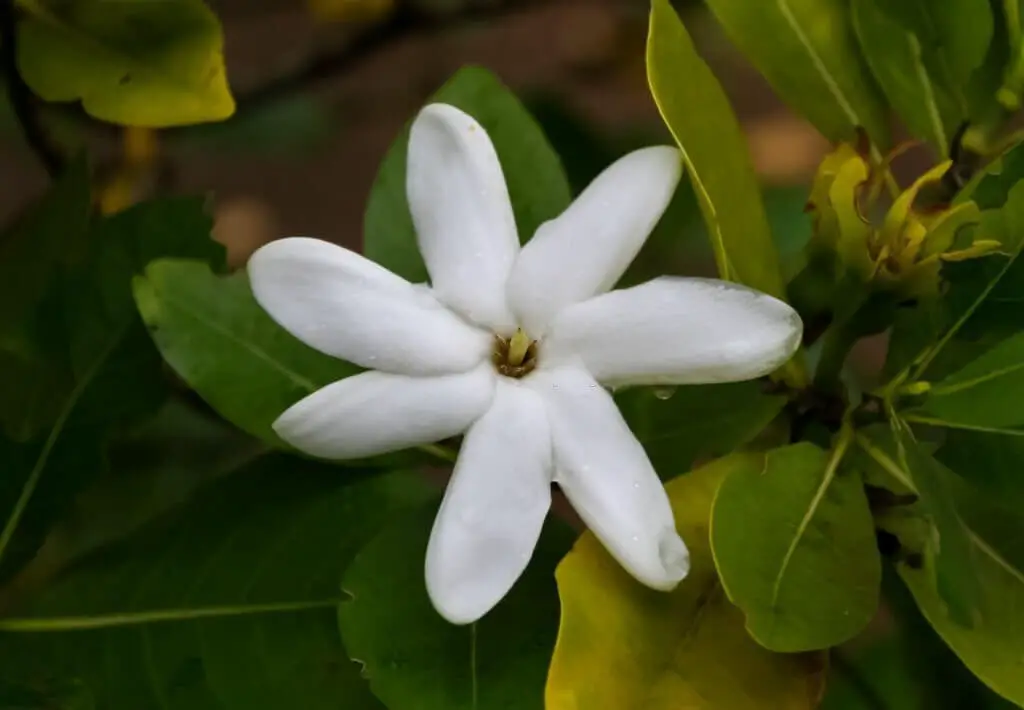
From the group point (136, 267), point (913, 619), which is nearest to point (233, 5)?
point (136, 267)

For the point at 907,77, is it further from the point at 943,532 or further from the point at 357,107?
the point at 357,107

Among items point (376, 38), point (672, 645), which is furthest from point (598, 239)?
point (376, 38)

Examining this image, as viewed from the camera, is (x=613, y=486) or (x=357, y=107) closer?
(x=613, y=486)

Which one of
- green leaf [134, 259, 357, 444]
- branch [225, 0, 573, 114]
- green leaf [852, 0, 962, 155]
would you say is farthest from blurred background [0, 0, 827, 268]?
green leaf [134, 259, 357, 444]

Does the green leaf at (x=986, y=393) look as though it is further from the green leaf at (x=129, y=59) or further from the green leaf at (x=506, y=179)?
the green leaf at (x=129, y=59)

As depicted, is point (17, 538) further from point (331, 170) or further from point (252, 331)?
point (331, 170)

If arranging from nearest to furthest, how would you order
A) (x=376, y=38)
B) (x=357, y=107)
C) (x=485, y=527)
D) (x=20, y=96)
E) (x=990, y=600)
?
(x=485, y=527), (x=990, y=600), (x=20, y=96), (x=376, y=38), (x=357, y=107)
